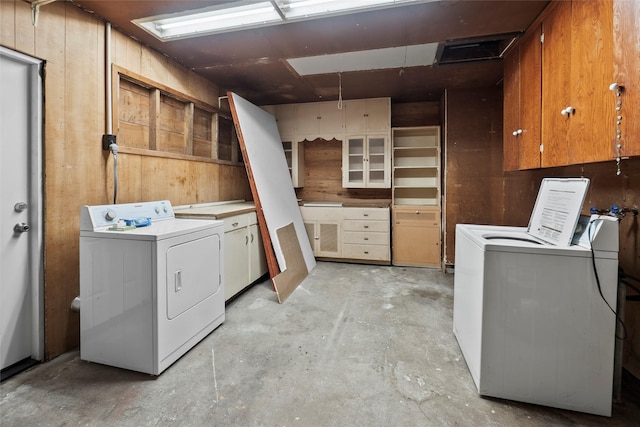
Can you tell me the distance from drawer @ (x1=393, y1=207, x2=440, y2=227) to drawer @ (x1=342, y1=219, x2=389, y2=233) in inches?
7.1

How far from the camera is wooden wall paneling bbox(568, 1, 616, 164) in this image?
142cm

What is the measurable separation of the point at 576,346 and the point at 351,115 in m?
3.59

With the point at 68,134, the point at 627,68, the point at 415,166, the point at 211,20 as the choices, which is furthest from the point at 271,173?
the point at 627,68

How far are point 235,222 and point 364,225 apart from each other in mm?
1910

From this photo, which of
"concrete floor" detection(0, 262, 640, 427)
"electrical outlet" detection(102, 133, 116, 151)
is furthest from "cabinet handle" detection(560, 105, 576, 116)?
"electrical outlet" detection(102, 133, 116, 151)

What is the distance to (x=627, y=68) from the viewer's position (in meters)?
1.30

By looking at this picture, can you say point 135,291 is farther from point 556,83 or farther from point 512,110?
point 512,110

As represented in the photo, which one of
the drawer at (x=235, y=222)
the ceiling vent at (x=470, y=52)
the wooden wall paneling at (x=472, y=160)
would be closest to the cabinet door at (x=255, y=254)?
the drawer at (x=235, y=222)

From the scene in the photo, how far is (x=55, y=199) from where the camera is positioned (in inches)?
75.8

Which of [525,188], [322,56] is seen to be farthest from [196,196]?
[525,188]

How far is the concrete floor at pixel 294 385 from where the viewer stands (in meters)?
1.45

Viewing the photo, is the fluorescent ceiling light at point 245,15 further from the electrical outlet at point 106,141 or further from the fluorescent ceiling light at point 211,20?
the electrical outlet at point 106,141

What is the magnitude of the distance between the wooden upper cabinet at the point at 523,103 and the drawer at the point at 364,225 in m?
1.68

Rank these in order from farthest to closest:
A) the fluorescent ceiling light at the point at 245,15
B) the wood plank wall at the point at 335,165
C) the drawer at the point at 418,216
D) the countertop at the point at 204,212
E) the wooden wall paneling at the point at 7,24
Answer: the wood plank wall at the point at 335,165 < the drawer at the point at 418,216 < the countertop at the point at 204,212 < the fluorescent ceiling light at the point at 245,15 < the wooden wall paneling at the point at 7,24
